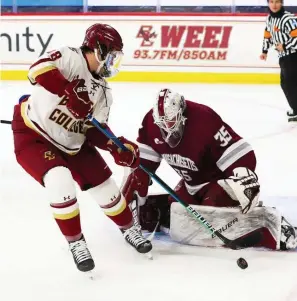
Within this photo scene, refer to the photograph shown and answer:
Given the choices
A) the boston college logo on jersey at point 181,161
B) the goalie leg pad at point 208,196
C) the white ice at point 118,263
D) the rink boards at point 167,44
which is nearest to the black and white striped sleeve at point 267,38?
the rink boards at point 167,44

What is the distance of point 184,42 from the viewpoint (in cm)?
665

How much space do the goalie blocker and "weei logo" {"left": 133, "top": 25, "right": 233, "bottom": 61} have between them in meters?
4.35

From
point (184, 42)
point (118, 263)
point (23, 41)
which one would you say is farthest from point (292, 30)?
point (118, 263)

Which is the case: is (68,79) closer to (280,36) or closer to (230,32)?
(280,36)

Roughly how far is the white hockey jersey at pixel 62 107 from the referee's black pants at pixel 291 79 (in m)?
2.98

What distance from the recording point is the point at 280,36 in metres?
5.06

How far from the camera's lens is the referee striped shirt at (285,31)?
A: 5.00 m

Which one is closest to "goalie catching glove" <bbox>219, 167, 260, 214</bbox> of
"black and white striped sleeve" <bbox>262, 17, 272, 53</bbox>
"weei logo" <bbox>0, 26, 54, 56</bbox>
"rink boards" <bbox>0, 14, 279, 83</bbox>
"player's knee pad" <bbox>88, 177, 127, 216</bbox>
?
"player's knee pad" <bbox>88, 177, 127, 216</bbox>

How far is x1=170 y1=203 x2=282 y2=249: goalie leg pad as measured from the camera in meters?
2.36

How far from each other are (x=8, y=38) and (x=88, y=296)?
17.0 ft

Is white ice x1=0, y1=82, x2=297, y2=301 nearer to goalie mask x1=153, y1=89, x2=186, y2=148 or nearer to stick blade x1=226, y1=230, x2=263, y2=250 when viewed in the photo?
stick blade x1=226, y1=230, x2=263, y2=250

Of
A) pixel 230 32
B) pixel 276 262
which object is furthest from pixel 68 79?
pixel 230 32

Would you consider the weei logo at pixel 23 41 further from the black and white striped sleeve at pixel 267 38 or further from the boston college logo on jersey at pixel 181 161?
the boston college logo on jersey at pixel 181 161

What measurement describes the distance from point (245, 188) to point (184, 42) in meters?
4.54
